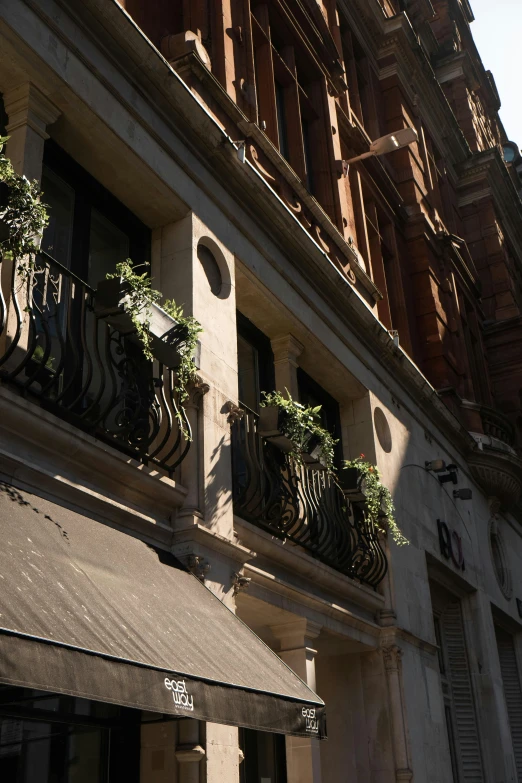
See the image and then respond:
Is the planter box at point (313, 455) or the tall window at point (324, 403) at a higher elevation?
the tall window at point (324, 403)

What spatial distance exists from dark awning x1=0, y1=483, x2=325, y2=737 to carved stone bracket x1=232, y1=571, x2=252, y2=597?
82 centimetres

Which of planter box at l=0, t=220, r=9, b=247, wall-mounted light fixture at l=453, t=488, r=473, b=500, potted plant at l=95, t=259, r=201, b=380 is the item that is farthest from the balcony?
planter box at l=0, t=220, r=9, b=247

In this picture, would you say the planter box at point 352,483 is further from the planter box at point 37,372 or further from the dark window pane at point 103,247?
the planter box at point 37,372

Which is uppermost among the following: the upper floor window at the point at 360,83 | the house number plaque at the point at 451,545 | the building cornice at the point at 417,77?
the building cornice at the point at 417,77

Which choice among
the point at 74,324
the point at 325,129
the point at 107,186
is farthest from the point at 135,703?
the point at 325,129

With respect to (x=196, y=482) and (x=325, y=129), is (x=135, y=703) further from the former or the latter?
(x=325, y=129)

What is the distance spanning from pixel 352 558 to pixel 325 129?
8190mm

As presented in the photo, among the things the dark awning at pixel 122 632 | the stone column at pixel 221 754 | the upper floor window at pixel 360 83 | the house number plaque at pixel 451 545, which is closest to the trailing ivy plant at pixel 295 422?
the dark awning at pixel 122 632

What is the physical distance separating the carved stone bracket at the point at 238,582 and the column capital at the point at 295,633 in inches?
71.4

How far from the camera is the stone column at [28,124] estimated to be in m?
7.98

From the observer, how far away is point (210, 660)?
6559 mm

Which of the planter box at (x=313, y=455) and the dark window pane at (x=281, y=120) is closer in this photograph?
the planter box at (x=313, y=455)

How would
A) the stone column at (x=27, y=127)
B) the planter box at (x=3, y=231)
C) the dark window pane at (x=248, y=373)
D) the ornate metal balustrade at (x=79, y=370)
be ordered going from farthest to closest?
1. the dark window pane at (x=248, y=373)
2. the stone column at (x=27, y=127)
3. the ornate metal balustrade at (x=79, y=370)
4. the planter box at (x=3, y=231)

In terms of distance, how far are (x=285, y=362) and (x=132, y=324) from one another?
4660 millimetres
